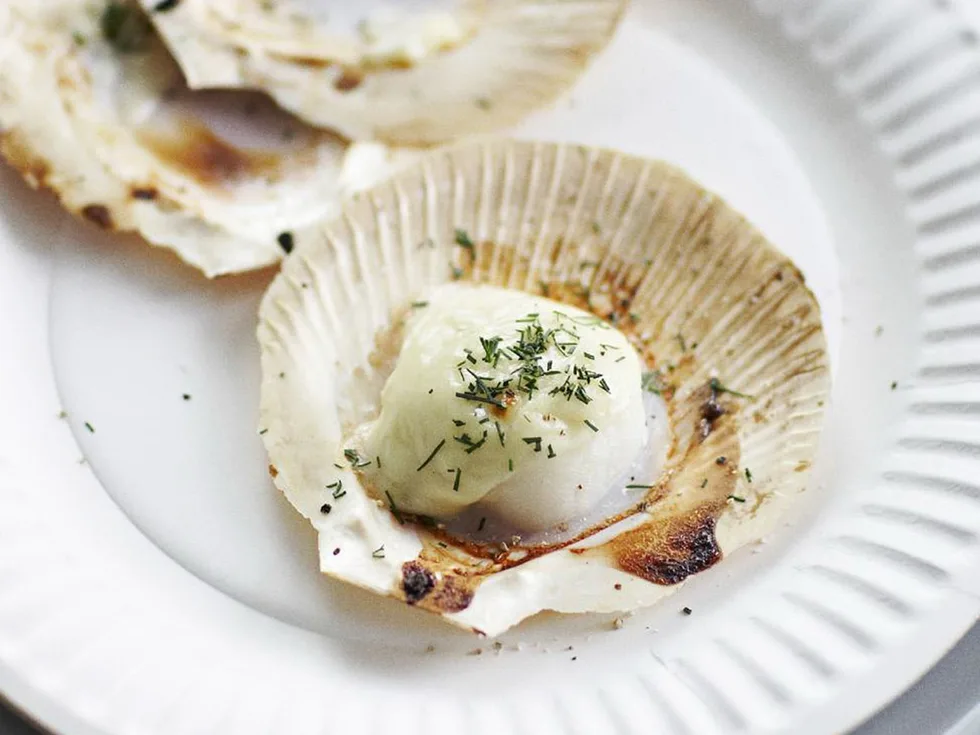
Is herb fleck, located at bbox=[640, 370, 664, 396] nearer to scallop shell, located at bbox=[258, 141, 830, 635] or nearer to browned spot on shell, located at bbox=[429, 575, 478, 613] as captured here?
scallop shell, located at bbox=[258, 141, 830, 635]

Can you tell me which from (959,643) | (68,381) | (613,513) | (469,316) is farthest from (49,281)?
(959,643)

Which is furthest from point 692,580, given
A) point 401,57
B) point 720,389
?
point 401,57

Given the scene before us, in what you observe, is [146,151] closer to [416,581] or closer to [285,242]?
[285,242]

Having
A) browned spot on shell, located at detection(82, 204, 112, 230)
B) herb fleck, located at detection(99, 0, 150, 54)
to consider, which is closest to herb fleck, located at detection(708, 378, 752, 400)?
browned spot on shell, located at detection(82, 204, 112, 230)

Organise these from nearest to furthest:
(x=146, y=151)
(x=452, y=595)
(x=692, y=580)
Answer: (x=452, y=595) → (x=692, y=580) → (x=146, y=151)

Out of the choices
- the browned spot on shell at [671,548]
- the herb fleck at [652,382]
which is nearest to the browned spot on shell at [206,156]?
the herb fleck at [652,382]

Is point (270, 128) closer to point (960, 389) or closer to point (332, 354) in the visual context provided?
point (332, 354)
